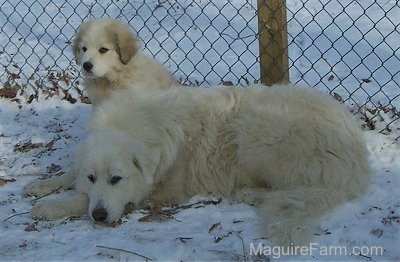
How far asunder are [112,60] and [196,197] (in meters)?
1.50

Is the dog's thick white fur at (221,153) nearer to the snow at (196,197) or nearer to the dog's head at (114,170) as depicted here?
the dog's head at (114,170)

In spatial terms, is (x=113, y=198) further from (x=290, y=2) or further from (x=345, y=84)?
(x=290, y=2)

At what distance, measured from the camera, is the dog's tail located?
323 centimetres

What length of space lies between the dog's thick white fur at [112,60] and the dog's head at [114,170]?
1146mm

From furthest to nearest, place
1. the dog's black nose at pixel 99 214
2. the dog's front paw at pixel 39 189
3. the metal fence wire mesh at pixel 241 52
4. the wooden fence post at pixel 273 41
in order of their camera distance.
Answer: the metal fence wire mesh at pixel 241 52 < the wooden fence post at pixel 273 41 < the dog's front paw at pixel 39 189 < the dog's black nose at pixel 99 214

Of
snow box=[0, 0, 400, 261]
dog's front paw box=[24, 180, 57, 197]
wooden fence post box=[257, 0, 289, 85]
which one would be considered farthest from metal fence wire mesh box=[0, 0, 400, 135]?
dog's front paw box=[24, 180, 57, 197]

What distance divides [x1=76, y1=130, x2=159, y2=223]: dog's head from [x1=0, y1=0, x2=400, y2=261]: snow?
13 cm

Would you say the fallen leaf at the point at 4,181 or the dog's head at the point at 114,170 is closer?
the dog's head at the point at 114,170

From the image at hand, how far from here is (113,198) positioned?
3674mm

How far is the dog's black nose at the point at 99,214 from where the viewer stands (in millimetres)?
3586

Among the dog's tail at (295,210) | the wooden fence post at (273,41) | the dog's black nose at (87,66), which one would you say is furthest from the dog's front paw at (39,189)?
the wooden fence post at (273,41)

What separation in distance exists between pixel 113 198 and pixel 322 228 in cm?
118

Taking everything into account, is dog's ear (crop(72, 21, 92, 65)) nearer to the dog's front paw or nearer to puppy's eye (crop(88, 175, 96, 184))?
the dog's front paw

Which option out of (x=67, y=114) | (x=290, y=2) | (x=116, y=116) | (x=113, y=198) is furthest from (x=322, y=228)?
(x=290, y=2)
